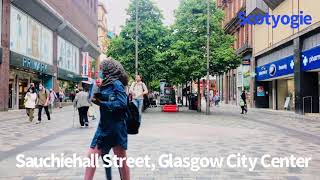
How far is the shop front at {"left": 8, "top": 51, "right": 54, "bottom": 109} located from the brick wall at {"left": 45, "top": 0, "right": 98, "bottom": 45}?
236 inches

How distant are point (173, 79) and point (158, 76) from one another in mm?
1833

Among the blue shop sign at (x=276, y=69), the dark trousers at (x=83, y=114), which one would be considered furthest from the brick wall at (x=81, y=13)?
the dark trousers at (x=83, y=114)

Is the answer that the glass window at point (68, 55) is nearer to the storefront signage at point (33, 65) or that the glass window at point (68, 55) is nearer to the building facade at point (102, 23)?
the storefront signage at point (33, 65)

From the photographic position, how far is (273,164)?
301 inches

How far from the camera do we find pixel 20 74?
32.5 m

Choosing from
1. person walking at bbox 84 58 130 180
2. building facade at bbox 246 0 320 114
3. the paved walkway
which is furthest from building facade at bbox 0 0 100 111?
person walking at bbox 84 58 130 180

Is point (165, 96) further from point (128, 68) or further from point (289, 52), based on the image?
point (289, 52)

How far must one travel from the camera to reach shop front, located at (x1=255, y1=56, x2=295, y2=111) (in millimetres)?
30112

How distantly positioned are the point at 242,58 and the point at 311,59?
13.0 m

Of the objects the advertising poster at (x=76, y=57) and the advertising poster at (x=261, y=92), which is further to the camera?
the advertising poster at (x=76, y=57)

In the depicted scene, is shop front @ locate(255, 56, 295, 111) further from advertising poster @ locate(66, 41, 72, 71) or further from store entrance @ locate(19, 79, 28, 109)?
advertising poster @ locate(66, 41, 72, 71)

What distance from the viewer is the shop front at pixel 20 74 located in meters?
30.3

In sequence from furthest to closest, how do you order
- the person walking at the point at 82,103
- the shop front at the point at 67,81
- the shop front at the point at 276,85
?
1. the shop front at the point at 67,81
2. the shop front at the point at 276,85
3. the person walking at the point at 82,103

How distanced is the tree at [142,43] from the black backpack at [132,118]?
91.1 feet
